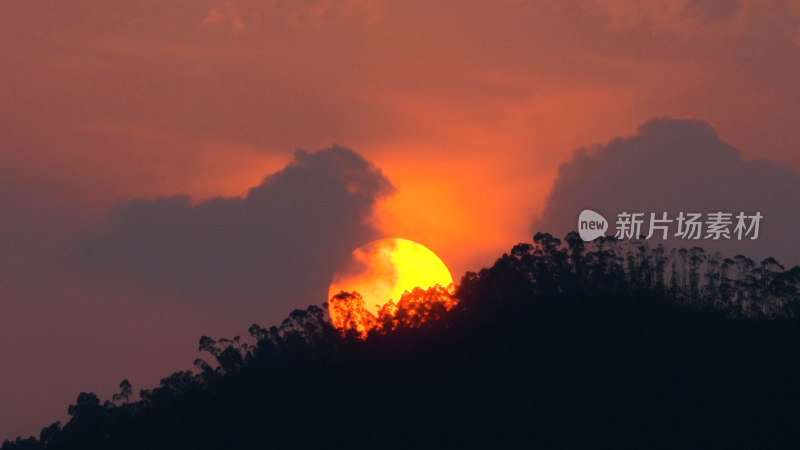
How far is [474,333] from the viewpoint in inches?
5344

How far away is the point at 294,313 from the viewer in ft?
481

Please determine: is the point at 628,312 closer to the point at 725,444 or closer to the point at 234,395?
the point at 725,444

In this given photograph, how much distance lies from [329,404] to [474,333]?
19.0 meters

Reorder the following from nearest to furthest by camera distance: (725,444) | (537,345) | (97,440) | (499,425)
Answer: (725,444) < (499,425) < (537,345) < (97,440)

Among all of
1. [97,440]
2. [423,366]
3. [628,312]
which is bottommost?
[97,440]

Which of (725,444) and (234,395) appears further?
(234,395)


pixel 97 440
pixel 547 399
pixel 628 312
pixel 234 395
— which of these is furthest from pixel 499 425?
pixel 97 440

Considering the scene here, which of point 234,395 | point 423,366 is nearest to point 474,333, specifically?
point 423,366

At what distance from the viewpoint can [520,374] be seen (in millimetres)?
130500

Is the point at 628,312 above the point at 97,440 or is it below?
Result: above

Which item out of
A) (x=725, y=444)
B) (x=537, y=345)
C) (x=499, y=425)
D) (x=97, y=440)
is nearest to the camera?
(x=725, y=444)

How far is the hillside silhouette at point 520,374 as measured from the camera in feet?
396

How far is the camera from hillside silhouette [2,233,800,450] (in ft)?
396

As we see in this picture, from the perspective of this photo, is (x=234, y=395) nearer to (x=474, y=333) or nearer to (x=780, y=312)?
(x=474, y=333)
